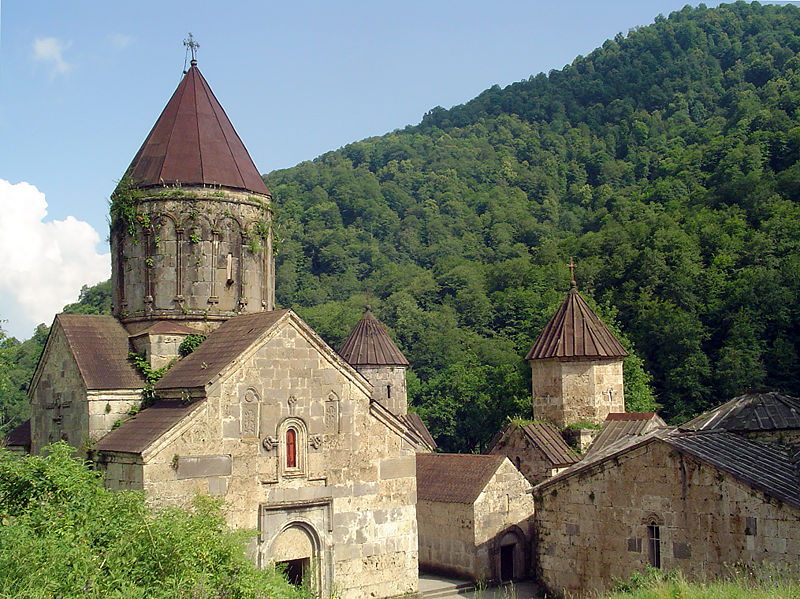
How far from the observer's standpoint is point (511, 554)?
64.2 feet

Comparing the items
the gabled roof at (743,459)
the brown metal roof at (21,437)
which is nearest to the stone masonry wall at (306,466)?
the gabled roof at (743,459)

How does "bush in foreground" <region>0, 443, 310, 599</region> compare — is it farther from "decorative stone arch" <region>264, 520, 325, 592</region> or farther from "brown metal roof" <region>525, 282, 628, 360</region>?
"brown metal roof" <region>525, 282, 628, 360</region>

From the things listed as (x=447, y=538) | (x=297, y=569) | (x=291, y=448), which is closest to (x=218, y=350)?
(x=291, y=448)

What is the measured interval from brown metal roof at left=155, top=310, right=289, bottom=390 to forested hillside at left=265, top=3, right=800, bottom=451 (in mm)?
3967

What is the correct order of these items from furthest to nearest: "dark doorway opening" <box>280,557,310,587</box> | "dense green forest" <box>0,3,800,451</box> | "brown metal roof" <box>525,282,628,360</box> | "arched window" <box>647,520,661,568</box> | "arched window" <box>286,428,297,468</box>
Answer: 1. "dense green forest" <box>0,3,800,451</box>
2. "brown metal roof" <box>525,282,628,360</box>
3. "arched window" <box>647,520,661,568</box>
4. "dark doorway opening" <box>280,557,310,587</box>
5. "arched window" <box>286,428,297,468</box>

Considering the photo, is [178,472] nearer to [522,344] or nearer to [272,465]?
[272,465]

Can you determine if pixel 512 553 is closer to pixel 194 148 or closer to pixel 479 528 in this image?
pixel 479 528

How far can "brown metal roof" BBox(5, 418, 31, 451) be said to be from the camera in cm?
1631

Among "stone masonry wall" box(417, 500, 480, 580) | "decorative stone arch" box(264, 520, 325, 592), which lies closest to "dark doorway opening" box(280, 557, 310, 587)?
"decorative stone arch" box(264, 520, 325, 592)

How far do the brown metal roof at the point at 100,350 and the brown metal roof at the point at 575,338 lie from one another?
11.5 meters

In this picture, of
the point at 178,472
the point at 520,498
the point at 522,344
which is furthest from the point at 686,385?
the point at 178,472

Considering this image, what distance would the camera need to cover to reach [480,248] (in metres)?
79.5

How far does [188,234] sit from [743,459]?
10685 millimetres

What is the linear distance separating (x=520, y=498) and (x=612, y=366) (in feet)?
16.5
